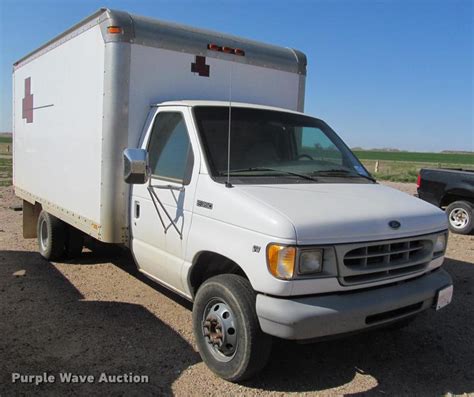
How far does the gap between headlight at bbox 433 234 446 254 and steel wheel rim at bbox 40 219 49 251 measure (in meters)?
5.34

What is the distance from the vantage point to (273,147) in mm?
4809

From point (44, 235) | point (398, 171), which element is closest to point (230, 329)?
point (44, 235)

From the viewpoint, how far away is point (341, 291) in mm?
3523

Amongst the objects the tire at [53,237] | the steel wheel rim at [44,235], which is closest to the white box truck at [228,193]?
the tire at [53,237]

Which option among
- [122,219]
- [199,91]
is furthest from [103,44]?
[122,219]

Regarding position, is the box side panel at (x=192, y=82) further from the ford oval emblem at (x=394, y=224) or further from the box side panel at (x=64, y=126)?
the ford oval emblem at (x=394, y=224)

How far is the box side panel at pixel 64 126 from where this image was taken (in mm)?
5359

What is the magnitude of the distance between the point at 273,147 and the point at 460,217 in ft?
25.0

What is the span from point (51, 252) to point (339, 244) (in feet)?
16.4

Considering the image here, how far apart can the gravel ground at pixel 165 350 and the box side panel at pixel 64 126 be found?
0.97m

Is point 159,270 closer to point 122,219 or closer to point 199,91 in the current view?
point 122,219

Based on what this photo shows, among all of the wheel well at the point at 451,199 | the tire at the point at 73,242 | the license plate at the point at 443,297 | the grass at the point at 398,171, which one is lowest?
the tire at the point at 73,242

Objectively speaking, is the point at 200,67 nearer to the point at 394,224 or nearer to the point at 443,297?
the point at 394,224

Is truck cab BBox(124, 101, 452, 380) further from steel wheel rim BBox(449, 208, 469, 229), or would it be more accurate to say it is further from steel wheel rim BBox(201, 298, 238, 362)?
steel wheel rim BBox(449, 208, 469, 229)
